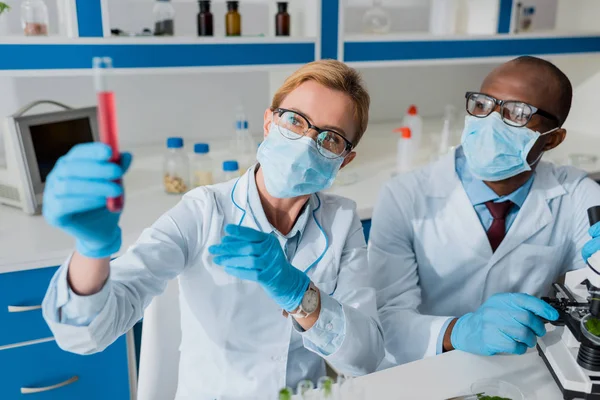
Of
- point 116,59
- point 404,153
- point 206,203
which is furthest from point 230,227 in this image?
point 404,153

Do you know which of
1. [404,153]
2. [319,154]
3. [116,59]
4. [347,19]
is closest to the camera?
[319,154]

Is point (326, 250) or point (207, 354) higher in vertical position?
point (326, 250)

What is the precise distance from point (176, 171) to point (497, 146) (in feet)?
3.91

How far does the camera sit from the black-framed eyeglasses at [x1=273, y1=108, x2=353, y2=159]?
1159 mm

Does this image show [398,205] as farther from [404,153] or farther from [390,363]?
[404,153]

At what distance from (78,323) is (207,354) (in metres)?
0.36

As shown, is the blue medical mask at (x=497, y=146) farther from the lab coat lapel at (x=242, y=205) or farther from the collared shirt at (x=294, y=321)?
the lab coat lapel at (x=242, y=205)

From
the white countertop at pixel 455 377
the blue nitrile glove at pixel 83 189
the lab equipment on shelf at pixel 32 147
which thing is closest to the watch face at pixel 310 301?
the white countertop at pixel 455 377

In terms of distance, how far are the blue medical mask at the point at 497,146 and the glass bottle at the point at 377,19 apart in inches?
52.4

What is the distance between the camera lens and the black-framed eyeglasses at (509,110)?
140 centimetres

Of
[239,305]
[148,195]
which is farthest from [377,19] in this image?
[239,305]

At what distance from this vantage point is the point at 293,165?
1.16m

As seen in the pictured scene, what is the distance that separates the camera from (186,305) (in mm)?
1236

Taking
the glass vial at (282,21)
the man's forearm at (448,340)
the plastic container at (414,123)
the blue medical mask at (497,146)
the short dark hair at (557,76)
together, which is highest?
the glass vial at (282,21)
